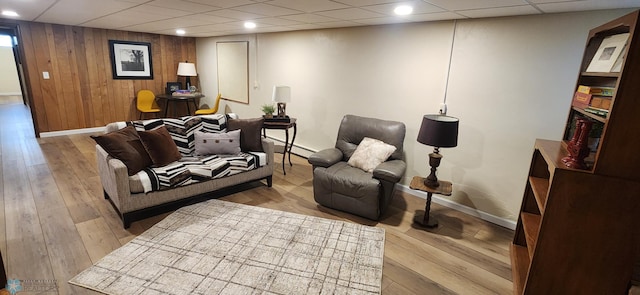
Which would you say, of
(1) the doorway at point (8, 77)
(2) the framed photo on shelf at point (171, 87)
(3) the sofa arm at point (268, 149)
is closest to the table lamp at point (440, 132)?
(3) the sofa arm at point (268, 149)

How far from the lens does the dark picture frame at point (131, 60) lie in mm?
5945

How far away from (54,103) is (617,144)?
740 centimetres

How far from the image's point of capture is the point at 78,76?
5617 millimetres

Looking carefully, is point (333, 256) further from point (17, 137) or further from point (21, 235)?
point (17, 137)

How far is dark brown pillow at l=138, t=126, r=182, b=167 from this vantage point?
2.95 metres

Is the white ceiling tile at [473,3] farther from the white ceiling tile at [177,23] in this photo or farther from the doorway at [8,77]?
the doorway at [8,77]

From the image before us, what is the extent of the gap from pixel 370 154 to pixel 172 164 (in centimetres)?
203

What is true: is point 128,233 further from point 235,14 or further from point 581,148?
point 581,148

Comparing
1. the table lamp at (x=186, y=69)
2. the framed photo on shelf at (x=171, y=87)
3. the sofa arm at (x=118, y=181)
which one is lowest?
the sofa arm at (x=118, y=181)

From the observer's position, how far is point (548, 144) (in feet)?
6.85

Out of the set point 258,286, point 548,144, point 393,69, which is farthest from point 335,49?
point 258,286

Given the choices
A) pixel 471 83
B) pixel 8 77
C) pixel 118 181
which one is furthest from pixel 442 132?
pixel 8 77

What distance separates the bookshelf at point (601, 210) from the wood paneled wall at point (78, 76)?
7.04 metres

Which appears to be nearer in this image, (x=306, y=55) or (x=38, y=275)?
(x=38, y=275)
